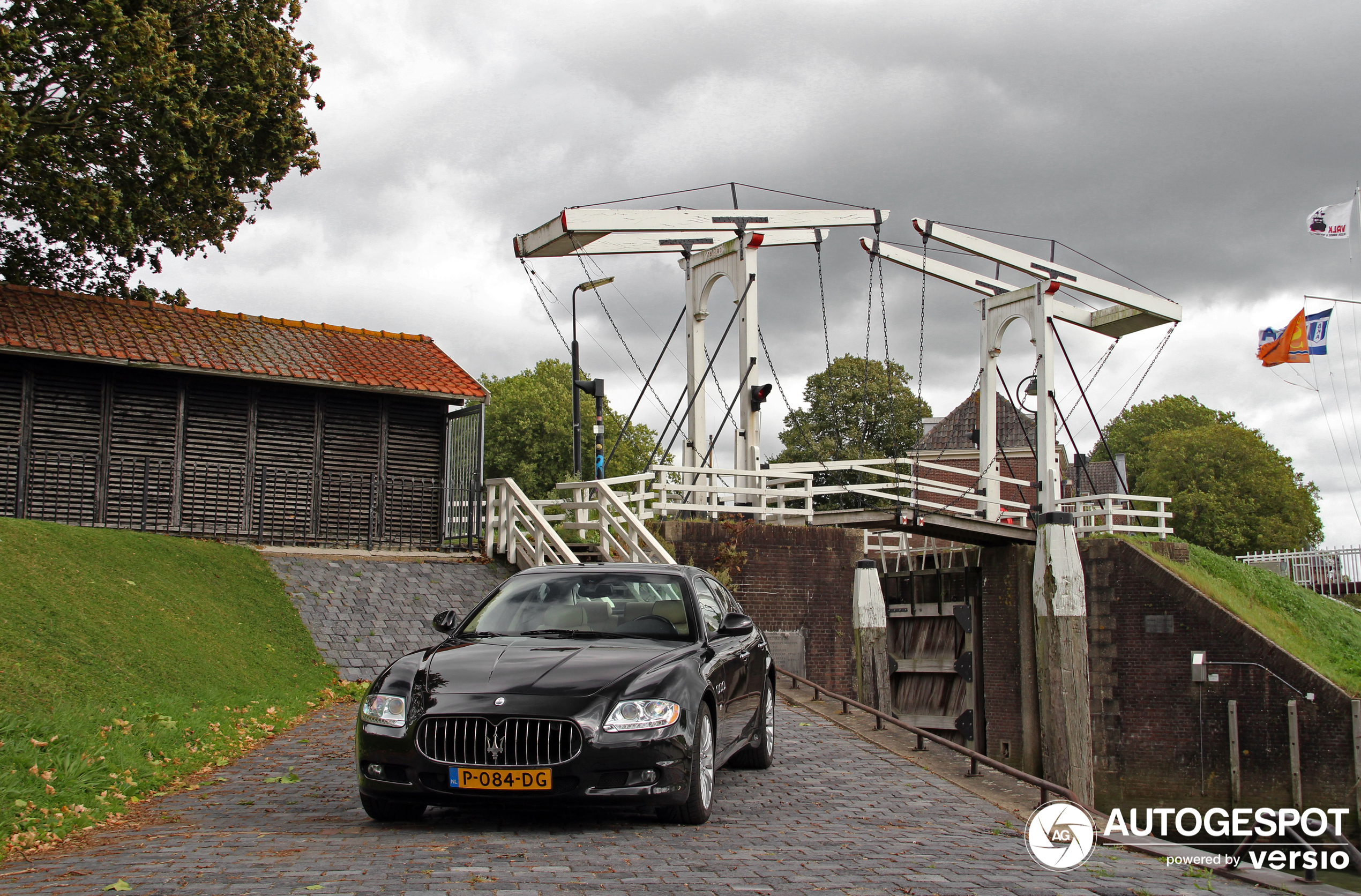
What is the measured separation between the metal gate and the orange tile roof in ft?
2.39

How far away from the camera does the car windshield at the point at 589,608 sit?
7.62m

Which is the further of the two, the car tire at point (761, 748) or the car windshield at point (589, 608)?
the car tire at point (761, 748)

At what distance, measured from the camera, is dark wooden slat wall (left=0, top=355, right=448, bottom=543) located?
731 inches

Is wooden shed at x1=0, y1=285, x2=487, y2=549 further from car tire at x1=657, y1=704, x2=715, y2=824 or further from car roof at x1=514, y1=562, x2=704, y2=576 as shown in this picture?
car tire at x1=657, y1=704, x2=715, y2=824

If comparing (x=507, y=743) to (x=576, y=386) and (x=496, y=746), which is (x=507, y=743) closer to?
(x=496, y=746)

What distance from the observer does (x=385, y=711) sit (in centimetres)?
664

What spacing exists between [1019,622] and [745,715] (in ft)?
62.6

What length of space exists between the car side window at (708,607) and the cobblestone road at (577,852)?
1203 millimetres

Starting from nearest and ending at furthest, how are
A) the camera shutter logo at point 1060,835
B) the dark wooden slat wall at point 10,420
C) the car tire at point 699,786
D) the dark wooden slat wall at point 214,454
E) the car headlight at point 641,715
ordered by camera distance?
the car headlight at point 641,715
the camera shutter logo at point 1060,835
the car tire at point 699,786
the dark wooden slat wall at point 10,420
the dark wooden slat wall at point 214,454

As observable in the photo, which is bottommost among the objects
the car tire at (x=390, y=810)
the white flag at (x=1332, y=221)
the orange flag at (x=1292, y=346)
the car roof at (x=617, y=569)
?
the car tire at (x=390, y=810)

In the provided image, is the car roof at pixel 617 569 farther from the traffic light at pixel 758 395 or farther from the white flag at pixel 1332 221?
the white flag at pixel 1332 221

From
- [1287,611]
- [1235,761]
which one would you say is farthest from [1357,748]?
[1287,611]

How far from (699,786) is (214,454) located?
51.1 feet

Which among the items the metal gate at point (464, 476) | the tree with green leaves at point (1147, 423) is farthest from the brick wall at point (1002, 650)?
the tree with green leaves at point (1147, 423)
